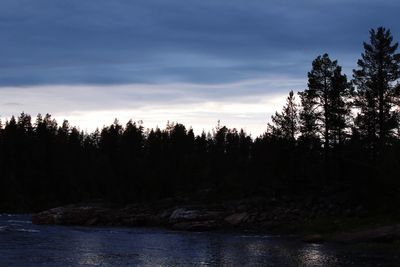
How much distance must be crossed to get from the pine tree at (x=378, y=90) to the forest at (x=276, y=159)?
0.35ft

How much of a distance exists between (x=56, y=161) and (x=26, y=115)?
65.6ft

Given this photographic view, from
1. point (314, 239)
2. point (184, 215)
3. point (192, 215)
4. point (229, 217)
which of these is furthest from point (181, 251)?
point (184, 215)

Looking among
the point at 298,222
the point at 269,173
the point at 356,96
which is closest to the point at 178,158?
the point at 269,173

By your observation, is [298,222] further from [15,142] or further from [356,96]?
[15,142]

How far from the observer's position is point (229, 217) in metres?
57.8

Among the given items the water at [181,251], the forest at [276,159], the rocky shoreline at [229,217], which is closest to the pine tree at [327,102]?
the forest at [276,159]

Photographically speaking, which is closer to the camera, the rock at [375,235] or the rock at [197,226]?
the rock at [375,235]

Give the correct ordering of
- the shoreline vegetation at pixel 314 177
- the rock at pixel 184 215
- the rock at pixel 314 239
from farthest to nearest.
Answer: the rock at pixel 184 215, the shoreline vegetation at pixel 314 177, the rock at pixel 314 239

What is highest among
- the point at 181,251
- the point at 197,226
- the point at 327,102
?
the point at 327,102

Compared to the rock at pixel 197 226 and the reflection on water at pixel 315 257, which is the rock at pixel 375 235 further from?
the rock at pixel 197 226

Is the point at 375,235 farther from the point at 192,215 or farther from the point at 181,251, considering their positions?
the point at 192,215

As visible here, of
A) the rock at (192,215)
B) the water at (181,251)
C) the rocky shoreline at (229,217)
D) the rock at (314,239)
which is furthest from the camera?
the rock at (192,215)

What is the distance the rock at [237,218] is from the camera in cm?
5638

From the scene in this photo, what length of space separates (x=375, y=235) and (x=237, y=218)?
62.2 feet
